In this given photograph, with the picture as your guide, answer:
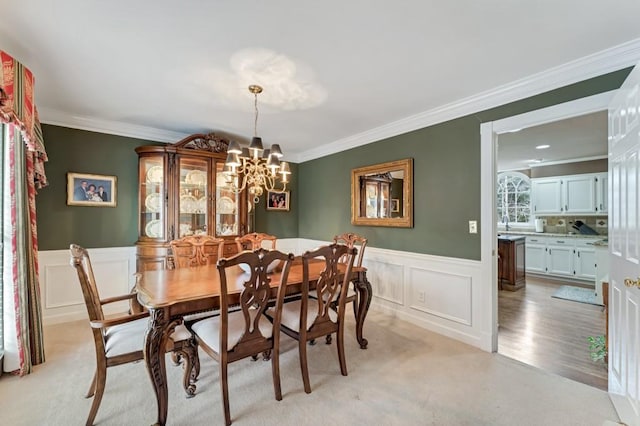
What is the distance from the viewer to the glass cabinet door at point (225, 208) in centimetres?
399

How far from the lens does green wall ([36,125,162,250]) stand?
3275mm

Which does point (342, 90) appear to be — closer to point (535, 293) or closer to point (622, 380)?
point (622, 380)

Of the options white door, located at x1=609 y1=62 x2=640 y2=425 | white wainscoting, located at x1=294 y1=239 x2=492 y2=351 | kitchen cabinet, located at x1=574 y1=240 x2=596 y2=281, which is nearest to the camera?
white door, located at x1=609 y1=62 x2=640 y2=425

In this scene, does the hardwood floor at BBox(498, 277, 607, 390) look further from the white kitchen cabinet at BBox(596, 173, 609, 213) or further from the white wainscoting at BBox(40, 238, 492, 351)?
the white kitchen cabinet at BBox(596, 173, 609, 213)

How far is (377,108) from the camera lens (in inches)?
122

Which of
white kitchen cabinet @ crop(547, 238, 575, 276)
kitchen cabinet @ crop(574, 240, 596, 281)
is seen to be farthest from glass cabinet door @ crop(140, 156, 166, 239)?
kitchen cabinet @ crop(574, 240, 596, 281)

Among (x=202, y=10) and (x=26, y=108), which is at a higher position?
(x=202, y=10)

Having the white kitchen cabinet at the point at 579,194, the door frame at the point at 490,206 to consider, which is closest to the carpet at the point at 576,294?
the white kitchen cabinet at the point at 579,194

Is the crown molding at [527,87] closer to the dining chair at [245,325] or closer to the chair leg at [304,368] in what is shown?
the dining chair at [245,325]

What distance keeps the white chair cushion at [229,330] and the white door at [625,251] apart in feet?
6.95

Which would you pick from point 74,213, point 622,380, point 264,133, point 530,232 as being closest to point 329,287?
point 622,380

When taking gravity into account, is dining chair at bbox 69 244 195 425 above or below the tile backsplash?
below

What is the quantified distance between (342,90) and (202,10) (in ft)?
4.42

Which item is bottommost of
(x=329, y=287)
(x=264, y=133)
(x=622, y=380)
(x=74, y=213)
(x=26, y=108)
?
(x=622, y=380)
